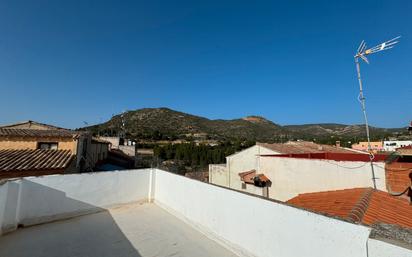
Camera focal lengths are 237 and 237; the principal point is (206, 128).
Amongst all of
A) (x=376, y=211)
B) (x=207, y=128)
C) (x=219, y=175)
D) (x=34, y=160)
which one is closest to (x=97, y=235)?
(x=376, y=211)

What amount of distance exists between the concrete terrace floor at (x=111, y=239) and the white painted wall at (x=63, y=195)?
0.86 feet

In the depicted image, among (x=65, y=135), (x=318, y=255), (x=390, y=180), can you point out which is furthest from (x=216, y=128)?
(x=318, y=255)

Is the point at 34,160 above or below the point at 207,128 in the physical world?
below

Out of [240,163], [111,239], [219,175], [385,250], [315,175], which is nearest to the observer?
[385,250]

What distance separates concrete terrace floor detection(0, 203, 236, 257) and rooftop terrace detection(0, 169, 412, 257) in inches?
0.7

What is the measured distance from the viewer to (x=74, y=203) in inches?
237

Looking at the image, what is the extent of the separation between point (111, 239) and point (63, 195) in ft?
6.70

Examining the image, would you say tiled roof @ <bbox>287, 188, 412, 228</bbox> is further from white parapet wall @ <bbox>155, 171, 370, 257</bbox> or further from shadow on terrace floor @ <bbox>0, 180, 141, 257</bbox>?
shadow on terrace floor @ <bbox>0, 180, 141, 257</bbox>

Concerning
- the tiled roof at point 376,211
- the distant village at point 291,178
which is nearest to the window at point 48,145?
the distant village at point 291,178

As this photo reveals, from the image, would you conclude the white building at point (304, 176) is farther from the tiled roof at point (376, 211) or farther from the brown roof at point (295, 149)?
the brown roof at point (295, 149)

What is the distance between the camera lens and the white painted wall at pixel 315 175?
8.09 meters

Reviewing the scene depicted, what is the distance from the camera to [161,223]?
5.76 m

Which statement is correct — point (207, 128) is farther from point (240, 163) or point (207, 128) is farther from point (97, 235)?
point (97, 235)

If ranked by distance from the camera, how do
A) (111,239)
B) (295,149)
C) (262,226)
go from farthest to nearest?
1. (295,149)
2. (111,239)
3. (262,226)
